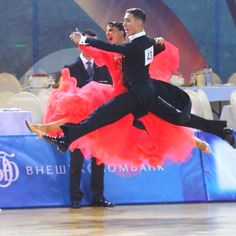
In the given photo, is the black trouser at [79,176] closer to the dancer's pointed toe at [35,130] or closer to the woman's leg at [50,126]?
the woman's leg at [50,126]

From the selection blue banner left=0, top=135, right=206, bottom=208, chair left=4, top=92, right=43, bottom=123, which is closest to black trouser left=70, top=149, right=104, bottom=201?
blue banner left=0, top=135, right=206, bottom=208

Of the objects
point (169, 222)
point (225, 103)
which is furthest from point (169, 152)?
point (225, 103)

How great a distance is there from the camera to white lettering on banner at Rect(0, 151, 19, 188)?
8.89m

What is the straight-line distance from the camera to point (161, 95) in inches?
320

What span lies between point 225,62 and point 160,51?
24.8 feet

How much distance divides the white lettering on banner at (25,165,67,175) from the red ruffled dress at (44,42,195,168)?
94 centimetres

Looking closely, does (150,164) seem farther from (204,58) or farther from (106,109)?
(204,58)

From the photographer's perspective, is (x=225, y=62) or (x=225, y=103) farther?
(x=225, y=62)

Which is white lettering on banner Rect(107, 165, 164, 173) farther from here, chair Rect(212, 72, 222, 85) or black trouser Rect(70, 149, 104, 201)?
chair Rect(212, 72, 222, 85)

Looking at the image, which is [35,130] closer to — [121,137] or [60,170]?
[121,137]

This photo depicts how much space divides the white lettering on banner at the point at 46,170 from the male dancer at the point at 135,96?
120 cm

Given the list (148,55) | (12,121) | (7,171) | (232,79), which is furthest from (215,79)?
(148,55)

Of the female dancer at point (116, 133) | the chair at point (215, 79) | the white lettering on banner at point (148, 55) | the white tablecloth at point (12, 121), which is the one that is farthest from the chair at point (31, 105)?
the chair at point (215, 79)

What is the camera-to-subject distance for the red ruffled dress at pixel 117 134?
797 cm
